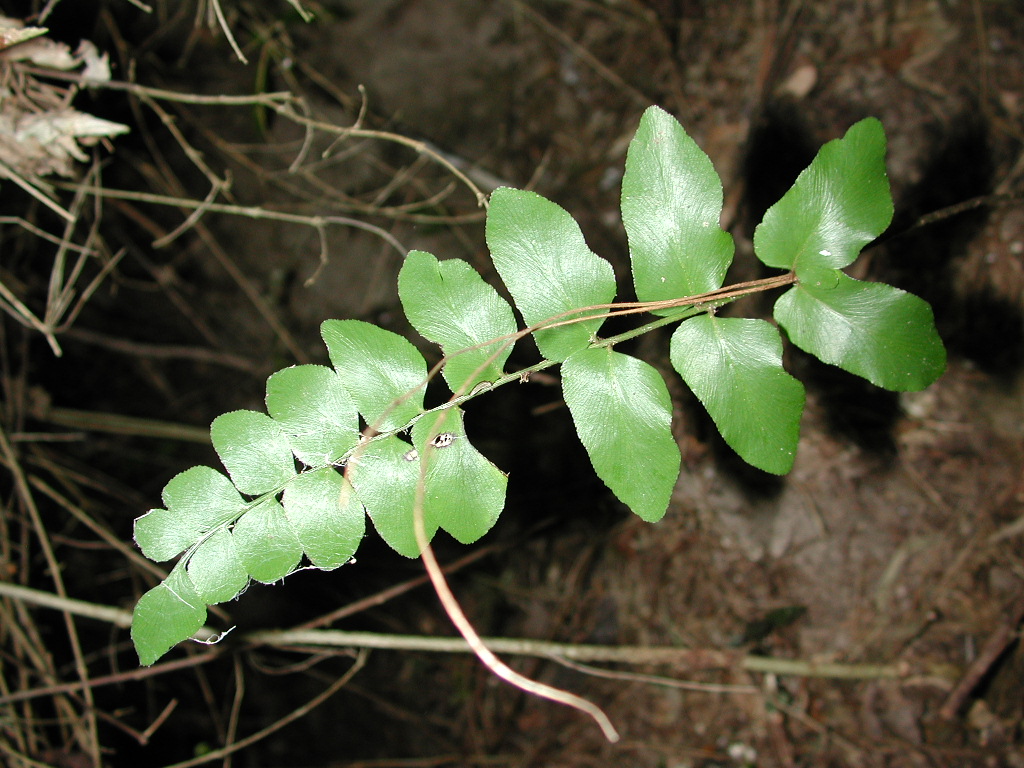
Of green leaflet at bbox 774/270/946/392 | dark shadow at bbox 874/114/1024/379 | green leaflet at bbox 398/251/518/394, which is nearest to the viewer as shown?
green leaflet at bbox 774/270/946/392

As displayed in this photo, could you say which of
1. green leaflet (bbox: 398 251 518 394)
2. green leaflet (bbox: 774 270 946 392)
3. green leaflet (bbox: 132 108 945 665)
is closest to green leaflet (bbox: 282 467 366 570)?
green leaflet (bbox: 132 108 945 665)

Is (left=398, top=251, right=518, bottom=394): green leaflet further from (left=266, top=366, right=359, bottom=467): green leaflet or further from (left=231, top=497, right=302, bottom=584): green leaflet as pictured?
(left=231, top=497, right=302, bottom=584): green leaflet

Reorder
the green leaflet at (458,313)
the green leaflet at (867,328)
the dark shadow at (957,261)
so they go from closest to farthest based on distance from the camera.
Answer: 1. the green leaflet at (867,328)
2. the green leaflet at (458,313)
3. the dark shadow at (957,261)

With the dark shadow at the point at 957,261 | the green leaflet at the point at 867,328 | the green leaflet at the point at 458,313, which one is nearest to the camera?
the green leaflet at the point at 867,328

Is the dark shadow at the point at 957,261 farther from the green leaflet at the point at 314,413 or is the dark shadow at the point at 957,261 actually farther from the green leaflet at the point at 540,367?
the green leaflet at the point at 314,413

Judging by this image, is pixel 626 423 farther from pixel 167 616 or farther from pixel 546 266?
pixel 167 616

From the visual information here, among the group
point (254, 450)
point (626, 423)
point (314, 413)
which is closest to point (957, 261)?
point (626, 423)

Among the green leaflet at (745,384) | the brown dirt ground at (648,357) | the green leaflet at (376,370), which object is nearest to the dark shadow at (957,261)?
the brown dirt ground at (648,357)
